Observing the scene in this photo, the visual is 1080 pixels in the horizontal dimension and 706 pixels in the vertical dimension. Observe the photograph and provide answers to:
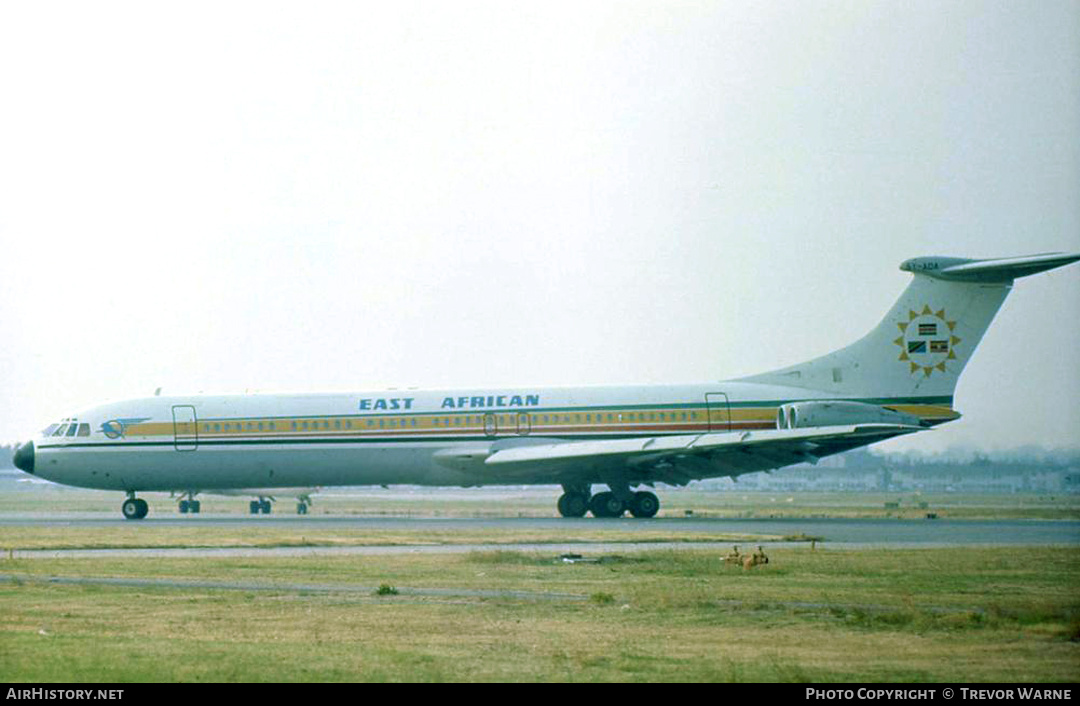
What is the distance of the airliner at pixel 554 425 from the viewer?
46.6 metres

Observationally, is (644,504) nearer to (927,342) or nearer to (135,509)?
(927,342)

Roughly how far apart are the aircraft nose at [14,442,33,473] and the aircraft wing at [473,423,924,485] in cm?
1583

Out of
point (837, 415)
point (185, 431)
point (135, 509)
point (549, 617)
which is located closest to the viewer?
point (549, 617)

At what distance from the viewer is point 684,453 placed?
4528 centimetres

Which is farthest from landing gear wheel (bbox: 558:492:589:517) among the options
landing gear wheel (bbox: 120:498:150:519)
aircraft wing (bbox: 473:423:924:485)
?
landing gear wheel (bbox: 120:498:150:519)

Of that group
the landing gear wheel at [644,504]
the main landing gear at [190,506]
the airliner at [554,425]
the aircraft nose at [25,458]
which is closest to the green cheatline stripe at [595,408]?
the airliner at [554,425]

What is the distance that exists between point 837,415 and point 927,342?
13.6 ft

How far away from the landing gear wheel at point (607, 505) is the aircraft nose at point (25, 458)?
758 inches

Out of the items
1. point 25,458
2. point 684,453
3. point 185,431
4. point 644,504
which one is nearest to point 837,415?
point 684,453

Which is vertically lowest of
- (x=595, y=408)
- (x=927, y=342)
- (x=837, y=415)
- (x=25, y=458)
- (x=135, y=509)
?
(x=135, y=509)

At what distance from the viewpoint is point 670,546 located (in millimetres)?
33219

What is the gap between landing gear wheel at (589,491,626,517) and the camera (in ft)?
157

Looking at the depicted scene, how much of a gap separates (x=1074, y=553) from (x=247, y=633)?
1866 centimetres
